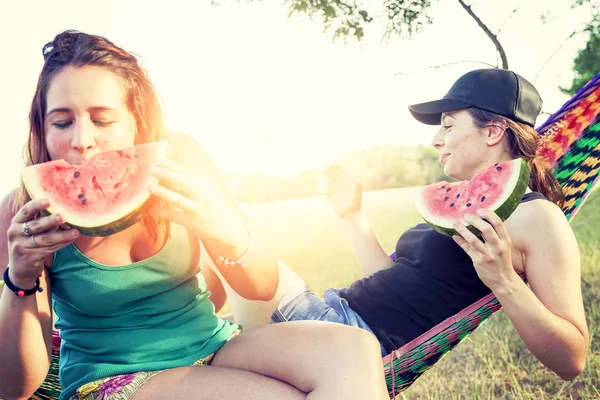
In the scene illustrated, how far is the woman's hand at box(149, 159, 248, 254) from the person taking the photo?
5.00ft

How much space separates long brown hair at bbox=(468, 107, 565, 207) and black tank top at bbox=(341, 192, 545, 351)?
0.31m

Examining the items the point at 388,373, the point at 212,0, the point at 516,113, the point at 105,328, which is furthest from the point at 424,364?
the point at 212,0

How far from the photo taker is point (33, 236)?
147cm

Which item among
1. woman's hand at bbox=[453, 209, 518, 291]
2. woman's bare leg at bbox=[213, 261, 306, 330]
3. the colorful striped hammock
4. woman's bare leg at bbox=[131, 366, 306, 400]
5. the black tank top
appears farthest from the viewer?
the colorful striped hammock

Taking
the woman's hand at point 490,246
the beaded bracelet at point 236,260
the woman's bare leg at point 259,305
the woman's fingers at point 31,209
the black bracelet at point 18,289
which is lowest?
the woman's bare leg at point 259,305

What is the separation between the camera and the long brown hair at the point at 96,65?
1.73 metres

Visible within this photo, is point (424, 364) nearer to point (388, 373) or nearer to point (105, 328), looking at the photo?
point (388, 373)

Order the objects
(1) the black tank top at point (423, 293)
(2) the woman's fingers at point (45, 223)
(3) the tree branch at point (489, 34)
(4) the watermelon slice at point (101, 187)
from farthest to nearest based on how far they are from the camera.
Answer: (3) the tree branch at point (489, 34), (1) the black tank top at point (423, 293), (4) the watermelon slice at point (101, 187), (2) the woman's fingers at point (45, 223)

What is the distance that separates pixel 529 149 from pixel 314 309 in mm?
1230

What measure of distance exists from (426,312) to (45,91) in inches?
64.9

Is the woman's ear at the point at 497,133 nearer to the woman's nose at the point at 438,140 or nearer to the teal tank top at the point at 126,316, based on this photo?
the woman's nose at the point at 438,140

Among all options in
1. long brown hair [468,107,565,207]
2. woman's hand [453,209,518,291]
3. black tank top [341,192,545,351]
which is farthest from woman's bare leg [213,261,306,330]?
long brown hair [468,107,565,207]

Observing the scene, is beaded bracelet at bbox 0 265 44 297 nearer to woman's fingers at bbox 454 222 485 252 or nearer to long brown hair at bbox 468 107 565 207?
woman's fingers at bbox 454 222 485 252

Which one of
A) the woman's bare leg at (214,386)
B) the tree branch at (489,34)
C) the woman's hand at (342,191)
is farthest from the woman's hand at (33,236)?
the tree branch at (489,34)
